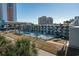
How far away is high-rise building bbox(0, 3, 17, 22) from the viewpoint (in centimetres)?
281

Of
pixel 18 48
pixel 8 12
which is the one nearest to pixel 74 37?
pixel 18 48

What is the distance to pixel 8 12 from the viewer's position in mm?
2861

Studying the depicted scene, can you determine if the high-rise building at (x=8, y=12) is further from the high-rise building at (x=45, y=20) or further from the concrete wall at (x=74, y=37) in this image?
the concrete wall at (x=74, y=37)

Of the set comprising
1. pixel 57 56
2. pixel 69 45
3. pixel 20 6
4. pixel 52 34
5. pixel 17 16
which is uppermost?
pixel 20 6

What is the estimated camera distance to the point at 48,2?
2748mm

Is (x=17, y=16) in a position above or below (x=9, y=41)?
→ above

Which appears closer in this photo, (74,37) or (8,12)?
(74,37)

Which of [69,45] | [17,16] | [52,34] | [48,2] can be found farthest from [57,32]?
[17,16]

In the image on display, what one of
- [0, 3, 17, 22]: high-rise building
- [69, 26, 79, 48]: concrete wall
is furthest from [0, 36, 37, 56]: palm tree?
[69, 26, 79, 48]: concrete wall

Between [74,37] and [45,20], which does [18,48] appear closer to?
[45,20]

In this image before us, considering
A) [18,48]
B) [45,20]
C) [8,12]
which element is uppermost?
[8,12]

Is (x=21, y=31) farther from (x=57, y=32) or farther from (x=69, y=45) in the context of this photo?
(x=69, y=45)

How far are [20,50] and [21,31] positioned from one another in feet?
1.10

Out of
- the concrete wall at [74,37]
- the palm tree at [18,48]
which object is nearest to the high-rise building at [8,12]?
the palm tree at [18,48]
